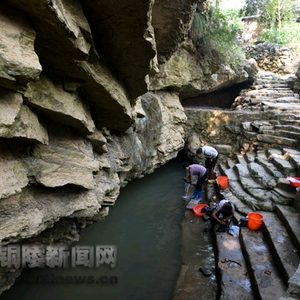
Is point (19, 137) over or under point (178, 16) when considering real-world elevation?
under

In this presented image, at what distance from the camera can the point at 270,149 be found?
10148 mm

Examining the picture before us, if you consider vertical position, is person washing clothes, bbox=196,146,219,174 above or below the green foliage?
below

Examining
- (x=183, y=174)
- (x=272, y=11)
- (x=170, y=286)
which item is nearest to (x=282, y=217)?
(x=170, y=286)

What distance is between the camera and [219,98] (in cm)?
1527

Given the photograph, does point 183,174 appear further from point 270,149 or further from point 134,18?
point 134,18

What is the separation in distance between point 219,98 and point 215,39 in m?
4.06

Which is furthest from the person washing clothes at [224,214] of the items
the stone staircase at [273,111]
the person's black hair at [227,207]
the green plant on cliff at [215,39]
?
the green plant on cliff at [215,39]

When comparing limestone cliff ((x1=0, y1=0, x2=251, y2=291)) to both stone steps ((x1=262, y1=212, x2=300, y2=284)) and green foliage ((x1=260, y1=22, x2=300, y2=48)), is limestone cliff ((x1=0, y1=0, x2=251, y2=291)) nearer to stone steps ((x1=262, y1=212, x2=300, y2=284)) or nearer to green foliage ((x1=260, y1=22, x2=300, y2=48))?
stone steps ((x1=262, y1=212, x2=300, y2=284))

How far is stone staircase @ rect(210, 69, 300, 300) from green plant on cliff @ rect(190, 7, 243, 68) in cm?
295

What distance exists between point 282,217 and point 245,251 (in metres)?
1.40

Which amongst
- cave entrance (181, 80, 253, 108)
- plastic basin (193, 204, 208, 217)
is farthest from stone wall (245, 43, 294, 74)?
plastic basin (193, 204, 208, 217)

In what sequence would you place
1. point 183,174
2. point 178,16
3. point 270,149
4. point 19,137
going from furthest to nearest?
point 183,174
point 270,149
point 178,16
point 19,137
